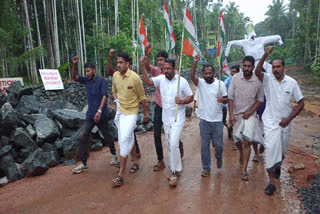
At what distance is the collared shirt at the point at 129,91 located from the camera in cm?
400

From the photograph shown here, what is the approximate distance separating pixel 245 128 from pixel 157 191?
5.40 ft

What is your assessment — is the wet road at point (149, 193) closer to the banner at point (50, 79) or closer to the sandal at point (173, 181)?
the sandal at point (173, 181)

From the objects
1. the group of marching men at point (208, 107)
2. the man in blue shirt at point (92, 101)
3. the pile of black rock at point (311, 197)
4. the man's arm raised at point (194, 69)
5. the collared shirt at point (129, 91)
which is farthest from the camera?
the man in blue shirt at point (92, 101)

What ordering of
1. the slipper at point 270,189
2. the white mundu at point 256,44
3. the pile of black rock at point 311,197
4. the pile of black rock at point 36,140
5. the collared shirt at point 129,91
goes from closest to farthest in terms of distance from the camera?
the pile of black rock at point 311,197
the slipper at point 270,189
the collared shirt at point 129,91
the pile of black rock at point 36,140
the white mundu at point 256,44

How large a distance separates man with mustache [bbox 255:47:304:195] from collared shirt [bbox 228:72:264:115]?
0.28 meters

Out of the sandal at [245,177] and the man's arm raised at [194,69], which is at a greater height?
the man's arm raised at [194,69]

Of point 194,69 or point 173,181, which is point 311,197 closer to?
point 173,181

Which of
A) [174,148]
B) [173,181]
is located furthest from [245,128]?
[173,181]

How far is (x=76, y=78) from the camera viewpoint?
439 cm

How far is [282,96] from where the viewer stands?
3.42 metres

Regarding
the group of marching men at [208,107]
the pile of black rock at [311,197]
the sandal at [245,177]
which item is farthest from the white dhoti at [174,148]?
the pile of black rock at [311,197]

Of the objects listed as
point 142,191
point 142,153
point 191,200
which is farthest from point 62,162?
point 191,200

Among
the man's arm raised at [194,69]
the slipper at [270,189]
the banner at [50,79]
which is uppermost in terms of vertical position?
the man's arm raised at [194,69]

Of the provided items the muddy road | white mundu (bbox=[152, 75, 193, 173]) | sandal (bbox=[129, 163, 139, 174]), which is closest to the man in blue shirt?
the muddy road
